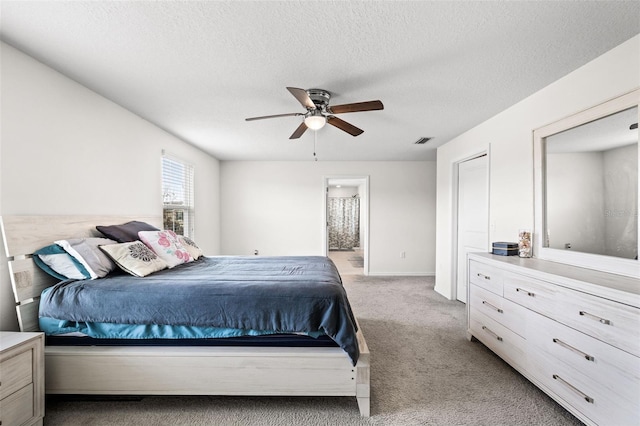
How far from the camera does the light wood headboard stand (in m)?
1.75

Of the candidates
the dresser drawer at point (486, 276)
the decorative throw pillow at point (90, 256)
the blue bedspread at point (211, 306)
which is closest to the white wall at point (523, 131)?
the dresser drawer at point (486, 276)

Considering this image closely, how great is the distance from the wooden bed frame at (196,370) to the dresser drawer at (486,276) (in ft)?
4.43

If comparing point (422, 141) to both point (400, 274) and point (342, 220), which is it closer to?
point (400, 274)

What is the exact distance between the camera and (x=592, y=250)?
195cm

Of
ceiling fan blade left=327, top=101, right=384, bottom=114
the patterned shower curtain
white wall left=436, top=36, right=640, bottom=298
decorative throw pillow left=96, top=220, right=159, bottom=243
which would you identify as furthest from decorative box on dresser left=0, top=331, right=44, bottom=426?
the patterned shower curtain

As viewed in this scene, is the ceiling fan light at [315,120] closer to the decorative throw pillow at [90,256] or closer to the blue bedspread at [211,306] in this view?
the blue bedspread at [211,306]

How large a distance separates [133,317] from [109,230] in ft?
Answer: 3.67

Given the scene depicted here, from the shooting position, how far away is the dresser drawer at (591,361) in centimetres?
134

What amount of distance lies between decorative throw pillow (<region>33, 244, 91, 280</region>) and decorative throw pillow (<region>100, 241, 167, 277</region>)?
0.66 feet

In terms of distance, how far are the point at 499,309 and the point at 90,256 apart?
10.6 ft

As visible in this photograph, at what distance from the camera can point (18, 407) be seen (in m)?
1.45

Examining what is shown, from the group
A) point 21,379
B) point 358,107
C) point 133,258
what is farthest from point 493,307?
point 21,379

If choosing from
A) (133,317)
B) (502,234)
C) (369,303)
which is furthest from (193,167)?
(502,234)

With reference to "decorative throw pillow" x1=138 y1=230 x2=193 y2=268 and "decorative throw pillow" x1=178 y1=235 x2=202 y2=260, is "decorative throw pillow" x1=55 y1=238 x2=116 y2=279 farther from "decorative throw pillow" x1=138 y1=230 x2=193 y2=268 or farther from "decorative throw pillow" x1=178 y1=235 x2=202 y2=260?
"decorative throw pillow" x1=178 y1=235 x2=202 y2=260
